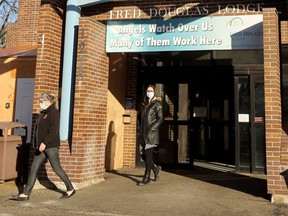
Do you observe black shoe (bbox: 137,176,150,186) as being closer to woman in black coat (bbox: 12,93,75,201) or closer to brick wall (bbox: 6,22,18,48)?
woman in black coat (bbox: 12,93,75,201)

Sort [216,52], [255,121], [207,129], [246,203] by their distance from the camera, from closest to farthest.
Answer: [246,203], [255,121], [216,52], [207,129]

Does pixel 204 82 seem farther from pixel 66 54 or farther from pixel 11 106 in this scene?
pixel 11 106

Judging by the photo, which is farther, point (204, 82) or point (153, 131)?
point (204, 82)

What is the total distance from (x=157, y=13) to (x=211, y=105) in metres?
3.69

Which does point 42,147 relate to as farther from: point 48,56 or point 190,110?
point 190,110

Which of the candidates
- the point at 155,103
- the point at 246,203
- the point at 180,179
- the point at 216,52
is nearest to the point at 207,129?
the point at 216,52

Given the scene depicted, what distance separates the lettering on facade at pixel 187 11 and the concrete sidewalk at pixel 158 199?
3.39 metres

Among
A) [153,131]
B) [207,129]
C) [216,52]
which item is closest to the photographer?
[153,131]

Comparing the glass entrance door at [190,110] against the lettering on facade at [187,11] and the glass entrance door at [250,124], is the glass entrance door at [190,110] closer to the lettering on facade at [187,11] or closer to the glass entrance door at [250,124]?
the glass entrance door at [250,124]

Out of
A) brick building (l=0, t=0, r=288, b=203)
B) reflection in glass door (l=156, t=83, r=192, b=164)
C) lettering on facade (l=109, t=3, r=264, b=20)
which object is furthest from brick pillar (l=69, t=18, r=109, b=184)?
reflection in glass door (l=156, t=83, r=192, b=164)

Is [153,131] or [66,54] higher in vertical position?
[66,54]

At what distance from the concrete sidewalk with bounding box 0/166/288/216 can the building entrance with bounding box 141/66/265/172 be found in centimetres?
129

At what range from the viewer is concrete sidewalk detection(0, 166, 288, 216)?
4.90 meters

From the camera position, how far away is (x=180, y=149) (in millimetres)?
9234
